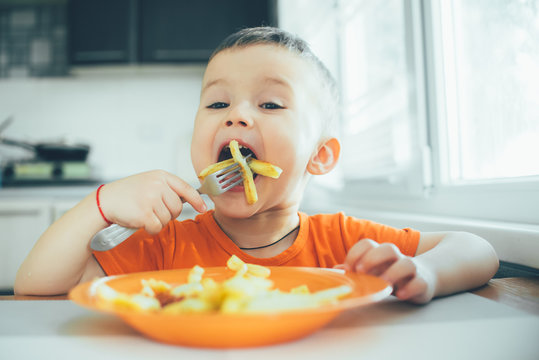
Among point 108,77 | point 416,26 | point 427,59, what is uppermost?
point 108,77

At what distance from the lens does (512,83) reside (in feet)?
3.18

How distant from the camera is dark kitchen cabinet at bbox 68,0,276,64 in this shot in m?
2.70

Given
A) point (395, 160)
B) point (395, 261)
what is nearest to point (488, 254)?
point (395, 261)

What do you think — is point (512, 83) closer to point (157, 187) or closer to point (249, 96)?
point (249, 96)

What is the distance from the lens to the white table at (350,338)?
0.38m

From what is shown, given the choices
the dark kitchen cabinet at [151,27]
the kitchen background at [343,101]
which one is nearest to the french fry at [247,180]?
the kitchen background at [343,101]

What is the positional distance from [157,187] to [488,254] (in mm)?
579

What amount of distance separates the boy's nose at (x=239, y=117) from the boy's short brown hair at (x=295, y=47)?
182 millimetres

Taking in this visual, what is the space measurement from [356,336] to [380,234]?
19.7 inches

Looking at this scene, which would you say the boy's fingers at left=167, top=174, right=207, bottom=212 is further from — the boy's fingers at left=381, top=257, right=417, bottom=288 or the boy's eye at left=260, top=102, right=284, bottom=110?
the boy's fingers at left=381, top=257, right=417, bottom=288

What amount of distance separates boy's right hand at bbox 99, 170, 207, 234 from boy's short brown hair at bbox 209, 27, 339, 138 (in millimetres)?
364

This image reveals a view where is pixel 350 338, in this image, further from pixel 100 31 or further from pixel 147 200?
pixel 100 31

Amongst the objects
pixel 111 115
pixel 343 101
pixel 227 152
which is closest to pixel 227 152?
pixel 227 152

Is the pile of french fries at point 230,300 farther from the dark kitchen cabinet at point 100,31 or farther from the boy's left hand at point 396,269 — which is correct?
the dark kitchen cabinet at point 100,31
